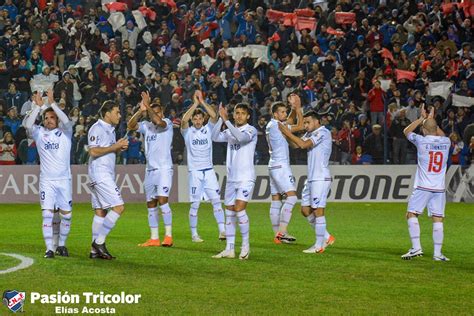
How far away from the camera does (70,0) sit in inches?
1275

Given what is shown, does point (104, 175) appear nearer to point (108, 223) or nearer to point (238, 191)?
point (108, 223)

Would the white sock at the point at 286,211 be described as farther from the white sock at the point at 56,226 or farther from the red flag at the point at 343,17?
the red flag at the point at 343,17

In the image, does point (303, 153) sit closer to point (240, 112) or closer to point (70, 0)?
point (70, 0)

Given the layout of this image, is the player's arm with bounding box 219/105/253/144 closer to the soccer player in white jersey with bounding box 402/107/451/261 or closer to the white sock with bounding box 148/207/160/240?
the soccer player in white jersey with bounding box 402/107/451/261

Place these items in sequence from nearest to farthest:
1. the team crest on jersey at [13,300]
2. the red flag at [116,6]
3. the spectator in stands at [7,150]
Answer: the team crest on jersey at [13,300] < the spectator in stands at [7,150] < the red flag at [116,6]

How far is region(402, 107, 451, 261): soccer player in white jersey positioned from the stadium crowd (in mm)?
11011

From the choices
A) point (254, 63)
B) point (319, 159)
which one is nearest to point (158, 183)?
point (319, 159)

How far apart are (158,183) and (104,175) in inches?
95.8

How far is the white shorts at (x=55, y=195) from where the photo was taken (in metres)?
15.2

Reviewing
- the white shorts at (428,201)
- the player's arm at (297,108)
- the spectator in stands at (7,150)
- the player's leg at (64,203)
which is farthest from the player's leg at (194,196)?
the spectator in stands at (7,150)

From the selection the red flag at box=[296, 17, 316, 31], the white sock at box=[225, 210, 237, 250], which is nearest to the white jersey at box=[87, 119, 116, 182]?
the white sock at box=[225, 210, 237, 250]

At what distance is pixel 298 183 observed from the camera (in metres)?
27.6

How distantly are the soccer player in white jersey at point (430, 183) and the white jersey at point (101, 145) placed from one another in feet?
15.0

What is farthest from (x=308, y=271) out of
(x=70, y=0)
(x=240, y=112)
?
(x=70, y=0)
